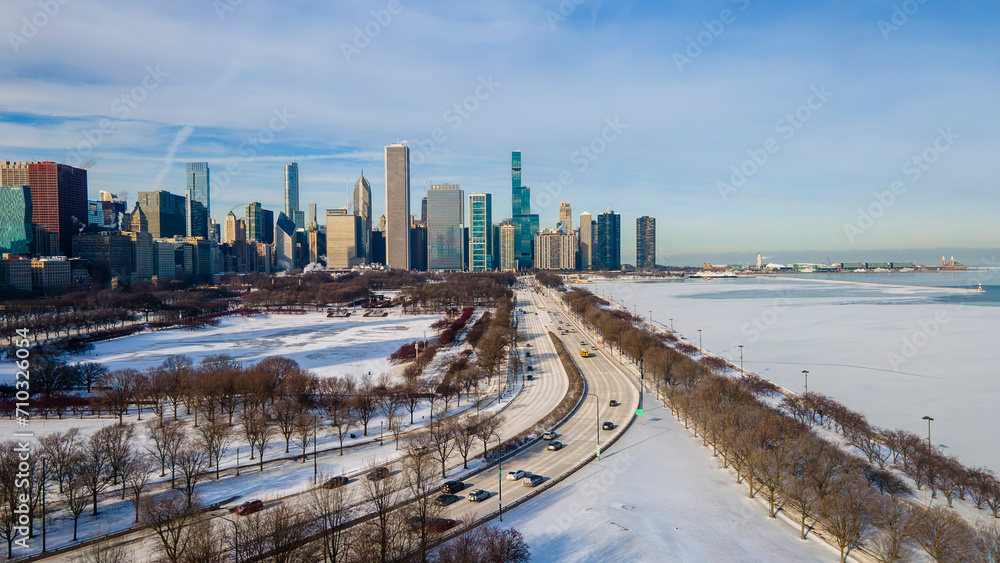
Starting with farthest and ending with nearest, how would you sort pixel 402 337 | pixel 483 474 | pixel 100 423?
1. pixel 402 337
2. pixel 100 423
3. pixel 483 474

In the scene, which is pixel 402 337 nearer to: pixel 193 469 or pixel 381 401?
pixel 381 401

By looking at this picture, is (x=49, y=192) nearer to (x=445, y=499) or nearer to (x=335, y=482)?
(x=335, y=482)

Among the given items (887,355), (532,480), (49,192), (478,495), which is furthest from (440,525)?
(49,192)

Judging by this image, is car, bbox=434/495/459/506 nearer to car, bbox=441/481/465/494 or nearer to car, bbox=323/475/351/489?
car, bbox=441/481/465/494

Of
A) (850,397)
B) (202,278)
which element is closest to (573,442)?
(850,397)

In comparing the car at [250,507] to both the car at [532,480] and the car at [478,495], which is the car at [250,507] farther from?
the car at [532,480]

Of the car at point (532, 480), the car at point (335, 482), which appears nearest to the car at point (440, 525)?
the car at point (532, 480)

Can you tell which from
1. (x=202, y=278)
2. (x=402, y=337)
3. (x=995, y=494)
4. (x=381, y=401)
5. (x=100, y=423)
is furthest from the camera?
(x=202, y=278)

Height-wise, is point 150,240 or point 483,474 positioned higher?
point 150,240
